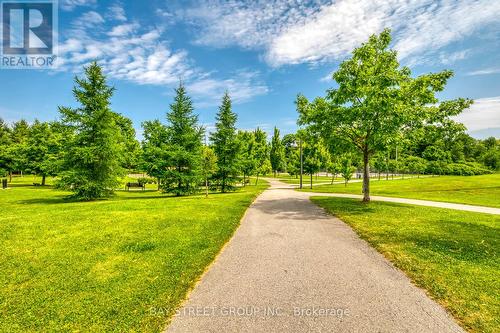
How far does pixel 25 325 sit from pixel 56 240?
5298 mm

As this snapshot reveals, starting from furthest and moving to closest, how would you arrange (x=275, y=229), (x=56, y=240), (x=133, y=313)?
1. (x=275, y=229)
2. (x=56, y=240)
3. (x=133, y=313)

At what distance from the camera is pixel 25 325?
392 centimetres

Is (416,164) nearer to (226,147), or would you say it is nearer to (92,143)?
(226,147)

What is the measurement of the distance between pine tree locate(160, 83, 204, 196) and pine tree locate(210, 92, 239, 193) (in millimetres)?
2747

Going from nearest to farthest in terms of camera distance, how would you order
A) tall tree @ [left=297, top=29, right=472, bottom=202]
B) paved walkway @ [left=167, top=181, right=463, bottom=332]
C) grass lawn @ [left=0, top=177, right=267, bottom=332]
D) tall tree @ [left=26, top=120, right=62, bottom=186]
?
paved walkway @ [left=167, top=181, right=463, bottom=332] < grass lawn @ [left=0, top=177, right=267, bottom=332] < tall tree @ [left=297, top=29, right=472, bottom=202] < tall tree @ [left=26, top=120, right=62, bottom=186]

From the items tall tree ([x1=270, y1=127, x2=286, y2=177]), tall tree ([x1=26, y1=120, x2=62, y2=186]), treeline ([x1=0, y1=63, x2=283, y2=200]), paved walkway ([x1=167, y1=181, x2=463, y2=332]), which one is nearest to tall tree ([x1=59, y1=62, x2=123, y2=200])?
treeline ([x1=0, y1=63, x2=283, y2=200])

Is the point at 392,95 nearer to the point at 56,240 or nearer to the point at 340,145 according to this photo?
the point at 340,145

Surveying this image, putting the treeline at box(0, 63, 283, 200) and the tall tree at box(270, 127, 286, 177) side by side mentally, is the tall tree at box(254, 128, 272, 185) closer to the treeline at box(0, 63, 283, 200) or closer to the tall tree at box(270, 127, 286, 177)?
the tall tree at box(270, 127, 286, 177)

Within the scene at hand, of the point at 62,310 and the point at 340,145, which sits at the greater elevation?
the point at 340,145

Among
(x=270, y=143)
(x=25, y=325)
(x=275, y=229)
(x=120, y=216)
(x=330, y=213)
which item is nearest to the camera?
(x=25, y=325)

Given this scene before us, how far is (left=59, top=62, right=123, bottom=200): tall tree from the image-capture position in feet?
70.5

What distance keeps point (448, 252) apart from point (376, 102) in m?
9.09

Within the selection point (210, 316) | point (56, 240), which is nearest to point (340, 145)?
point (210, 316)

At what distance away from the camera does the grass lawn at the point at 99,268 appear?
4129mm
